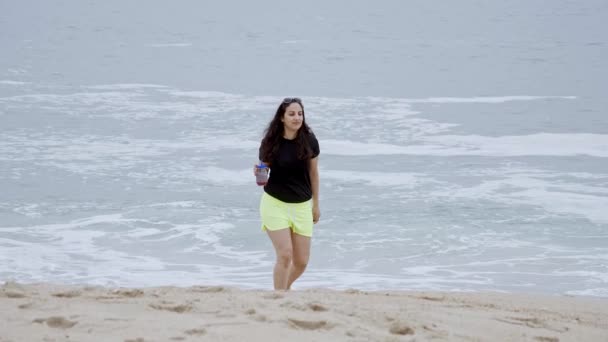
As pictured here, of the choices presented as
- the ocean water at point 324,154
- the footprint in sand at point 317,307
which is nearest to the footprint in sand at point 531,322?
the footprint in sand at point 317,307

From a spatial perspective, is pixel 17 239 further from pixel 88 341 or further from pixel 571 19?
pixel 571 19

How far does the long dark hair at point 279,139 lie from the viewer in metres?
6.43

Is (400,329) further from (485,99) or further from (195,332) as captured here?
(485,99)

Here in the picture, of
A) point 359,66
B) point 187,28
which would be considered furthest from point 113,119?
point 187,28

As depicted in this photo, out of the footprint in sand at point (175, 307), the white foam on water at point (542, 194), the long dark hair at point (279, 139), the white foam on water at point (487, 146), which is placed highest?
the long dark hair at point (279, 139)

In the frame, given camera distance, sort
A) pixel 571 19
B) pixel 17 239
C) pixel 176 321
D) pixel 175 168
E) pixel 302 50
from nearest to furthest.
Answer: pixel 176 321, pixel 17 239, pixel 175 168, pixel 302 50, pixel 571 19

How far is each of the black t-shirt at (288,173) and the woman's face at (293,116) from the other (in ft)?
0.44

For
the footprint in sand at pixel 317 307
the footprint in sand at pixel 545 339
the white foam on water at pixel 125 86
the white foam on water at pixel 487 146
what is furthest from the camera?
the white foam on water at pixel 125 86

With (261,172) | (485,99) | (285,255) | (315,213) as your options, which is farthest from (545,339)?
(485,99)

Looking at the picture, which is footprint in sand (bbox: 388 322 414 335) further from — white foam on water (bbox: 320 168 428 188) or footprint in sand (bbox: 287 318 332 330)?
white foam on water (bbox: 320 168 428 188)

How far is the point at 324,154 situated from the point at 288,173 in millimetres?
10099

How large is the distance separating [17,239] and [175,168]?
15.1ft

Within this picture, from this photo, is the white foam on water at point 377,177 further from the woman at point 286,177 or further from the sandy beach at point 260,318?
the sandy beach at point 260,318

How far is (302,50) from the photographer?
1281 inches
